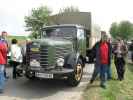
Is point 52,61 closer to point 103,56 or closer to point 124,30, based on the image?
point 103,56

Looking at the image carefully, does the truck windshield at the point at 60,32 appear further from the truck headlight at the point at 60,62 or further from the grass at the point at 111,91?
the grass at the point at 111,91

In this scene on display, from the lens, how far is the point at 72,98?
8.59 m

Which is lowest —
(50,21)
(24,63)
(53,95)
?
(53,95)

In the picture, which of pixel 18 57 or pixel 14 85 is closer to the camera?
pixel 14 85

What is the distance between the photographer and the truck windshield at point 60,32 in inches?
442

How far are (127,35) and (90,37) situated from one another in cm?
9178

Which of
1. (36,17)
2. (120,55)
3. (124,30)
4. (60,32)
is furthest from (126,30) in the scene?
(60,32)

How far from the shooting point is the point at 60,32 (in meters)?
11.5

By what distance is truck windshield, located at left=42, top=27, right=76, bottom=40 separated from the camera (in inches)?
442

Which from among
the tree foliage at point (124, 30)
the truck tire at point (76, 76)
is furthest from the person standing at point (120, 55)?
the tree foliage at point (124, 30)

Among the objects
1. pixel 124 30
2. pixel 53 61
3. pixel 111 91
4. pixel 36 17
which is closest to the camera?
pixel 111 91

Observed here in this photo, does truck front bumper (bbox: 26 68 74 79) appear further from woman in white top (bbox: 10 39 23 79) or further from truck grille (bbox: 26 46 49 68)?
woman in white top (bbox: 10 39 23 79)

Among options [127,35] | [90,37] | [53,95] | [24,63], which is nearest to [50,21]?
[90,37]

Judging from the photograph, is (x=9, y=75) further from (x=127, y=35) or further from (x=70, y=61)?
(x=127, y=35)
